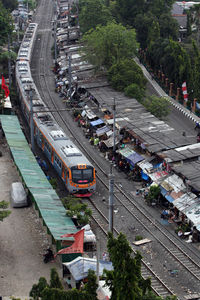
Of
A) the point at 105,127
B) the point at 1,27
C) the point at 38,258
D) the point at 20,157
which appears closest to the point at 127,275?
the point at 38,258

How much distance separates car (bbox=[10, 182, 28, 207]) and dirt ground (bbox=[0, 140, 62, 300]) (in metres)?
0.45

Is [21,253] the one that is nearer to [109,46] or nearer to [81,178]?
[81,178]

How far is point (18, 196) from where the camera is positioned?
1687 inches

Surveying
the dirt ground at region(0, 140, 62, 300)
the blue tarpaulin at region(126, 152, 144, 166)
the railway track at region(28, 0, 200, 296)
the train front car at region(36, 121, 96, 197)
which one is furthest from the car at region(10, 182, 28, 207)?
the blue tarpaulin at region(126, 152, 144, 166)

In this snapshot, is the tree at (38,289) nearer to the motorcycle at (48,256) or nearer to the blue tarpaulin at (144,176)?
the motorcycle at (48,256)

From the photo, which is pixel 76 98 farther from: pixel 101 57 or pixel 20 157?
pixel 20 157

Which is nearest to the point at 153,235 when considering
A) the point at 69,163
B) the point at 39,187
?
the point at 39,187

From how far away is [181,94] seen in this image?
71.6 metres

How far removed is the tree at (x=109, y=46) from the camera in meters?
72.8

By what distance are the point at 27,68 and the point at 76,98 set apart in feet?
34.9

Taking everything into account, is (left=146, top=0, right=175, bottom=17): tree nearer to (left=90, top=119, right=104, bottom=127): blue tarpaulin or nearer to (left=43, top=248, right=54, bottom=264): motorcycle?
(left=90, top=119, right=104, bottom=127): blue tarpaulin

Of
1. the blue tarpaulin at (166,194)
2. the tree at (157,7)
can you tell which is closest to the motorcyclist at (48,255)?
the blue tarpaulin at (166,194)

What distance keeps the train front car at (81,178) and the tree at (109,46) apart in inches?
1225

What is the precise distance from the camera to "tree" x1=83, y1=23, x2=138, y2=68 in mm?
72750
